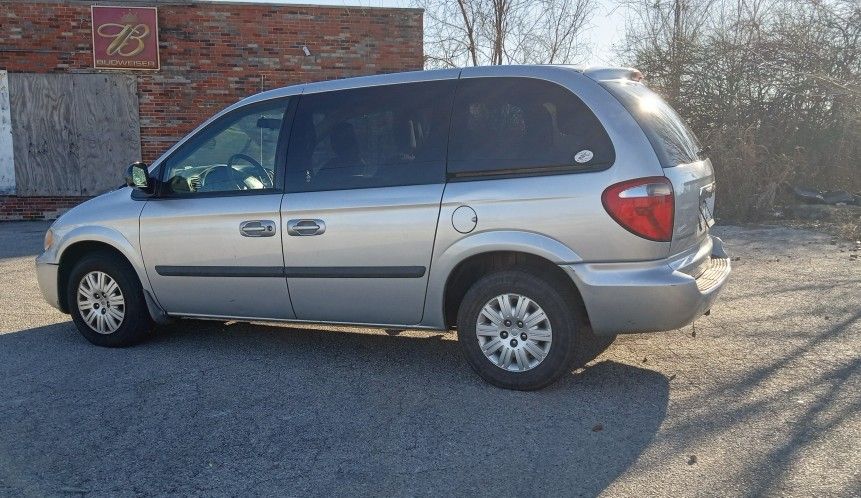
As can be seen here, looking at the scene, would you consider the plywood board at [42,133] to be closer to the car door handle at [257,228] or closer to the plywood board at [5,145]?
the plywood board at [5,145]

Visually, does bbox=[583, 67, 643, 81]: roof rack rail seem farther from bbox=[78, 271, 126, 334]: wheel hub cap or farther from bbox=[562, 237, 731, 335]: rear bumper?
bbox=[78, 271, 126, 334]: wheel hub cap

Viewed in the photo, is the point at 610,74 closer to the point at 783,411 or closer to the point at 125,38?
the point at 783,411

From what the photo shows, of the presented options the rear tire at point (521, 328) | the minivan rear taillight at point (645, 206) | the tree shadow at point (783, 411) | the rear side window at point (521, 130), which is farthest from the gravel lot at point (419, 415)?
the rear side window at point (521, 130)

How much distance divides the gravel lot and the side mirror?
4.08 ft

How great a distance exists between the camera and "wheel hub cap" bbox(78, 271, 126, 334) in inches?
246

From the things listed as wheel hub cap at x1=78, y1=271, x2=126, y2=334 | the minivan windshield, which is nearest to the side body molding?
the minivan windshield

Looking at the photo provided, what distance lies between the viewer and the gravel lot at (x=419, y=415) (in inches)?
150

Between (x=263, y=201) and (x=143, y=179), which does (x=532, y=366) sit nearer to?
(x=263, y=201)

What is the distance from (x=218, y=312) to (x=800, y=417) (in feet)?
12.8

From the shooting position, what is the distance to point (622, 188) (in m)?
4.54

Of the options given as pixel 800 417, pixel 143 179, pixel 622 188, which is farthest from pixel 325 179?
pixel 800 417

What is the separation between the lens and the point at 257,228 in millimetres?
5605

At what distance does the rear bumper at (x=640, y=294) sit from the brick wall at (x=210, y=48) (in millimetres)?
12971

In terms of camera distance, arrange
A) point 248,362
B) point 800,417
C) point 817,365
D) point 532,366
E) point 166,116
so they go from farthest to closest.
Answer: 1. point 166,116
2. point 248,362
3. point 817,365
4. point 532,366
5. point 800,417
